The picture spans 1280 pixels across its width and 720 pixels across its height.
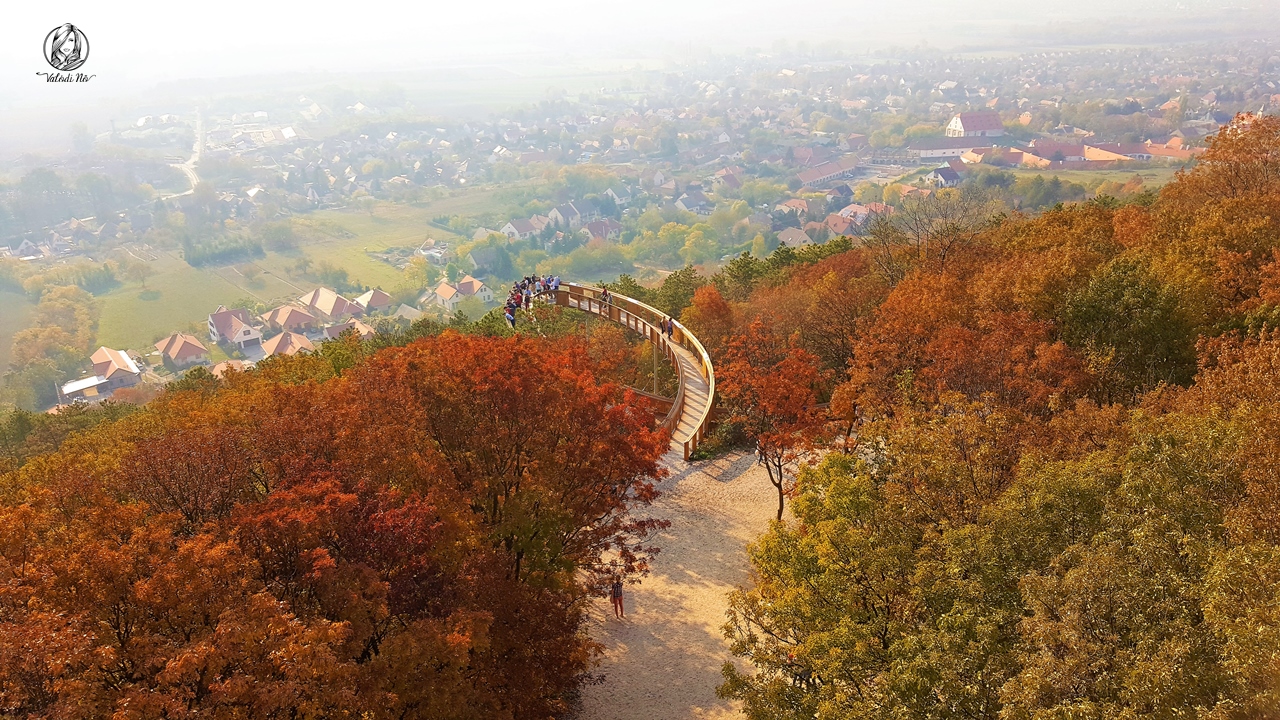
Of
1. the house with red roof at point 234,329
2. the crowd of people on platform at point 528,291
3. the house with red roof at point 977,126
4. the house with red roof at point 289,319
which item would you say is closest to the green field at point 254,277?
the house with red roof at point 234,329

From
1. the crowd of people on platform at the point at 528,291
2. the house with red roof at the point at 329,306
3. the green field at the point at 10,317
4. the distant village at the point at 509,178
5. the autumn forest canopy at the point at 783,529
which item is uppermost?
the autumn forest canopy at the point at 783,529

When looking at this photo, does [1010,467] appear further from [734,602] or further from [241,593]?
[241,593]

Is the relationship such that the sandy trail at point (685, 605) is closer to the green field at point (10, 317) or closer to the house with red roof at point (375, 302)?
the house with red roof at point (375, 302)

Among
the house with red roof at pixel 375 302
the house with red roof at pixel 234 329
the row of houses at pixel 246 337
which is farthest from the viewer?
the house with red roof at pixel 375 302

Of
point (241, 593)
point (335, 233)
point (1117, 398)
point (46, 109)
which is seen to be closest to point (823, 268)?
point (1117, 398)

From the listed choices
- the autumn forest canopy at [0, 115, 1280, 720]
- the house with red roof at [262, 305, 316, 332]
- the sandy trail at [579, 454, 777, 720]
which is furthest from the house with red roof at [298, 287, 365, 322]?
the sandy trail at [579, 454, 777, 720]

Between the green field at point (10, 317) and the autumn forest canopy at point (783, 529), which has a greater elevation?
the autumn forest canopy at point (783, 529)
